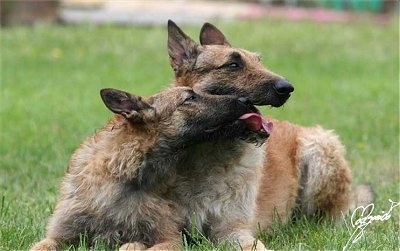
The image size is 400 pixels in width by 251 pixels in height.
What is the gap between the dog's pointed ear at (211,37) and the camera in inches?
302

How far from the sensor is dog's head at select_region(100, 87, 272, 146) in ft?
21.4

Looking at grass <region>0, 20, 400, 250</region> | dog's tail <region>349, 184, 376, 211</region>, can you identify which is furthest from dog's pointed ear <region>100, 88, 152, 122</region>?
dog's tail <region>349, 184, 376, 211</region>

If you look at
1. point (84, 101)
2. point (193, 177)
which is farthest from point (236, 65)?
point (84, 101)

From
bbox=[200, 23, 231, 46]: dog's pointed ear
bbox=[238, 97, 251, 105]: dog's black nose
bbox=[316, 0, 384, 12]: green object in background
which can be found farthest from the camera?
bbox=[316, 0, 384, 12]: green object in background

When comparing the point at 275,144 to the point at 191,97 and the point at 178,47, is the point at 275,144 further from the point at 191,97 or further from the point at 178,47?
the point at 191,97

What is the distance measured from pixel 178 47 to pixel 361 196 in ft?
7.28

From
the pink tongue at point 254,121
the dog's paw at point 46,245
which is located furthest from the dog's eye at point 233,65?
the dog's paw at point 46,245

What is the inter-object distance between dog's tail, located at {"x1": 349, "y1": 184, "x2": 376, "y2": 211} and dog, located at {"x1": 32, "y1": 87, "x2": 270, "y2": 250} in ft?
6.18

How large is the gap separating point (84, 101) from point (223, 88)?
7817 millimetres

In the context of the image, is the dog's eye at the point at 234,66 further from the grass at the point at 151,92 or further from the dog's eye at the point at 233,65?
the grass at the point at 151,92

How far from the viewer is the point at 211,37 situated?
25.3ft

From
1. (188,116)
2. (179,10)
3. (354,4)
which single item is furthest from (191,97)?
(354,4)

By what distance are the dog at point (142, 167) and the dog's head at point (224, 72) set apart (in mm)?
153

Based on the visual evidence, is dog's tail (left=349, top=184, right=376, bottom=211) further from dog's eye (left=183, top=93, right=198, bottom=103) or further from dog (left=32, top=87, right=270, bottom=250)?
dog's eye (left=183, top=93, right=198, bottom=103)
